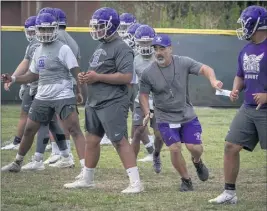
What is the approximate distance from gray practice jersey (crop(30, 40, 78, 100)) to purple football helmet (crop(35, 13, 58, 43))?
0.09 meters

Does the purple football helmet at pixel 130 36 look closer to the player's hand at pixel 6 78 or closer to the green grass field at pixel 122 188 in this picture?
the green grass field at pixel 122 188

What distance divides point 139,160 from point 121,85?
10.5 ft

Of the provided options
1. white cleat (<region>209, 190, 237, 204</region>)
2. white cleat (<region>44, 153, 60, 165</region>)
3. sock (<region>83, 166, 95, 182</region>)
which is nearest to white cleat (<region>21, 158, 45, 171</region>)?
white cleat (<region>44, 153, 60, 165</region>)

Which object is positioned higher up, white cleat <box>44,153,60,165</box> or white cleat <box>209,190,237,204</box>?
white cleat <box>209,190,237,204</box>

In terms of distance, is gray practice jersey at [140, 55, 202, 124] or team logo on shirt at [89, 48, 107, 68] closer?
team logo on shirt at [89, 48, 107, 68]

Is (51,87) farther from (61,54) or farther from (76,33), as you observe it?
(76,33)

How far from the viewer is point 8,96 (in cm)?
2122

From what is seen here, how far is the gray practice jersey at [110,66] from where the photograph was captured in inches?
352

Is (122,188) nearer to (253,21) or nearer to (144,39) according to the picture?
(144,39)

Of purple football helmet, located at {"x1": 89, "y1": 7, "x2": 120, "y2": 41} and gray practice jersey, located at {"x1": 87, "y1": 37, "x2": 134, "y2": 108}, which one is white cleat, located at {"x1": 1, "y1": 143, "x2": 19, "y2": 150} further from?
purple football helmet, located at {"x1": 89, "y1": 7, "x2": 120, "y2": 41}

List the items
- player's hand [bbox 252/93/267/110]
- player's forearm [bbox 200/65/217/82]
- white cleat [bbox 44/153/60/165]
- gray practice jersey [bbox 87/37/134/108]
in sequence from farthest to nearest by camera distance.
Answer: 1. white cleat [bbox 44/153/60/165]
2. gray practice jersey [bbox 87/37/134/108]
3. player's forearm [bbox 200/65/217/82]
4. player's hand [bbox 252/93/267/110]

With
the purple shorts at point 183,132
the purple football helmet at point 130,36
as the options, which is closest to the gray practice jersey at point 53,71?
the purple shorts at point 183,132

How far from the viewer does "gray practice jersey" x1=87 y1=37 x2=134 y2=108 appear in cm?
894

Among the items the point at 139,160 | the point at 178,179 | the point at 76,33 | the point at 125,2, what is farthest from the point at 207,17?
the point at 178,179
